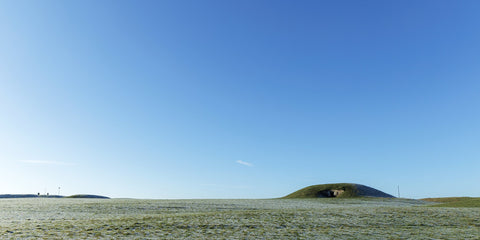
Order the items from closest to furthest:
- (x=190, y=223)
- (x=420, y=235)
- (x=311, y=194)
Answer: (x=420, y=235), (x=190, y=223), (x=311, y=194)

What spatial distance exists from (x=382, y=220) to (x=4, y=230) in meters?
29.8

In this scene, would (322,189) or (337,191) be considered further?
(322,189)

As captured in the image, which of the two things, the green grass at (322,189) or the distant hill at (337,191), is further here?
the distant hill at (337,191)

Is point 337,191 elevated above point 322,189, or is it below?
below

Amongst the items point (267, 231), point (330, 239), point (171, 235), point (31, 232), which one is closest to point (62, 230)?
point (31, 232)

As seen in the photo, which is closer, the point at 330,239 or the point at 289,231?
the point at 330,239

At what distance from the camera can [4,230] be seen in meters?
21.0

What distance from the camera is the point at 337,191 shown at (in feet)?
336

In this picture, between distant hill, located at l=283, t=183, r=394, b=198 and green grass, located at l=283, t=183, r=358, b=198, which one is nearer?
green grass, located at l=283, t=183, r=358, b=198

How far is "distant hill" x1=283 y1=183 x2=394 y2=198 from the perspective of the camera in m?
97.9

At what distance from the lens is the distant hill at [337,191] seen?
97.9 m

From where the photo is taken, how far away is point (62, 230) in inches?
831

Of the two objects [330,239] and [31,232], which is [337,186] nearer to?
[330,239]

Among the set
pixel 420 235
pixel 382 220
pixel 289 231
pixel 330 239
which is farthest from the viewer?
pixel 382 220
